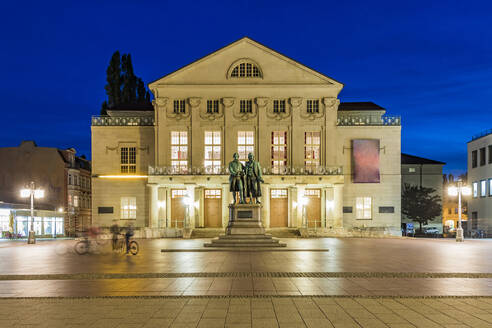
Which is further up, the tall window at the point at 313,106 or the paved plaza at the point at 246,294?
the tall window at the point at 313,106

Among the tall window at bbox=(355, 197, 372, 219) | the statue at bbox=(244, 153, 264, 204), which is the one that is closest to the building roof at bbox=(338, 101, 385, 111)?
the tall window at bbox=(355, 197, 372, 219)

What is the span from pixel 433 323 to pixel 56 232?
62.5 metres

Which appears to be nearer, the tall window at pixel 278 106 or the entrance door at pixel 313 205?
the entrance door at pixel 313 205

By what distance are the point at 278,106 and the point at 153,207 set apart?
1598 centimetres

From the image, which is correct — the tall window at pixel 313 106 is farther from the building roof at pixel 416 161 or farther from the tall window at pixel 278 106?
the building roof at pixel 416 161

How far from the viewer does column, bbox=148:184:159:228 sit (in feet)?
155

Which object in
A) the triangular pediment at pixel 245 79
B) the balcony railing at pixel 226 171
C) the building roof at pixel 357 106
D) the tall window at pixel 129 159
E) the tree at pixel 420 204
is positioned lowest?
the tree at pixel 420 204

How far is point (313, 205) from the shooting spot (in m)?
50.2

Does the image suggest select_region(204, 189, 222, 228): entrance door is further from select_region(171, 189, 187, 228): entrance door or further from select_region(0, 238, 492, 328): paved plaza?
select_region(0, 238, 492, 328): paved plaza

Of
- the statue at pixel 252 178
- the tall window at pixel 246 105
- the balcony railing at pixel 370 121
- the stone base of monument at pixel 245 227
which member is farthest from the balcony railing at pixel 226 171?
the stone base of monument at pixel 245 227

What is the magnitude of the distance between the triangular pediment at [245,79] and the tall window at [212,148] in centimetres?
521

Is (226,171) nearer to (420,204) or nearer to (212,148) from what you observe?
(212,148)

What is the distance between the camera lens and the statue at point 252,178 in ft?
90.8

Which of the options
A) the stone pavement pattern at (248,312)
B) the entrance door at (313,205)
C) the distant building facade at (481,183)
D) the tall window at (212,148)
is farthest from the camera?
the distant building facade at (481,183)
